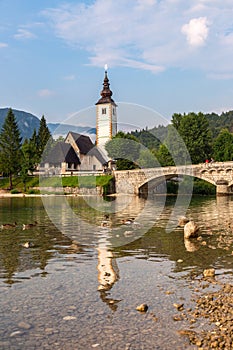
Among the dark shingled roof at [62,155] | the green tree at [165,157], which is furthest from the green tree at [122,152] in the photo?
the dark shingled roof at [62,155]

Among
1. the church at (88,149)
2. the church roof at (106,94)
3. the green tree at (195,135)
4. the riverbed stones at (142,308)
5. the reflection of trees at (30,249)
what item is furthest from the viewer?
the church roof at (106,94)

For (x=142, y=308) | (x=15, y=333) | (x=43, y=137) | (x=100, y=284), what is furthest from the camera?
(x=43, y=137)

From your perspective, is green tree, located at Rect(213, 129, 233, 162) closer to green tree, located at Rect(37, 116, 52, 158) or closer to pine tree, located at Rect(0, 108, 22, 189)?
green tree, located at Rect(37, 116, 52, 158)

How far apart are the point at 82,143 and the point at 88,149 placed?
2.66m

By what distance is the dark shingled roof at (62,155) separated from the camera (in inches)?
3816

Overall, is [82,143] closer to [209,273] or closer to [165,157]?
[165,157]

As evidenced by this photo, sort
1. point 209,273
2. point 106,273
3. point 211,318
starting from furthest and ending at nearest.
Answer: point 106,273 < point 209,273 < point 211,318

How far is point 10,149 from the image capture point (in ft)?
311

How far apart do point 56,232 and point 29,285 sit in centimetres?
1275

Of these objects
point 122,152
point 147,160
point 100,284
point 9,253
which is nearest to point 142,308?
point 100,284

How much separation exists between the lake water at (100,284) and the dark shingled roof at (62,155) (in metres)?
72.0

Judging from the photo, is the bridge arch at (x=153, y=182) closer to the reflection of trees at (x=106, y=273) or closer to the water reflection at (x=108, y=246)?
the water reflection at (x=108, y=246)

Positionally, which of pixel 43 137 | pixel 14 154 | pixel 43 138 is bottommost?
pixel 14 154

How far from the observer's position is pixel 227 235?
23.6m
